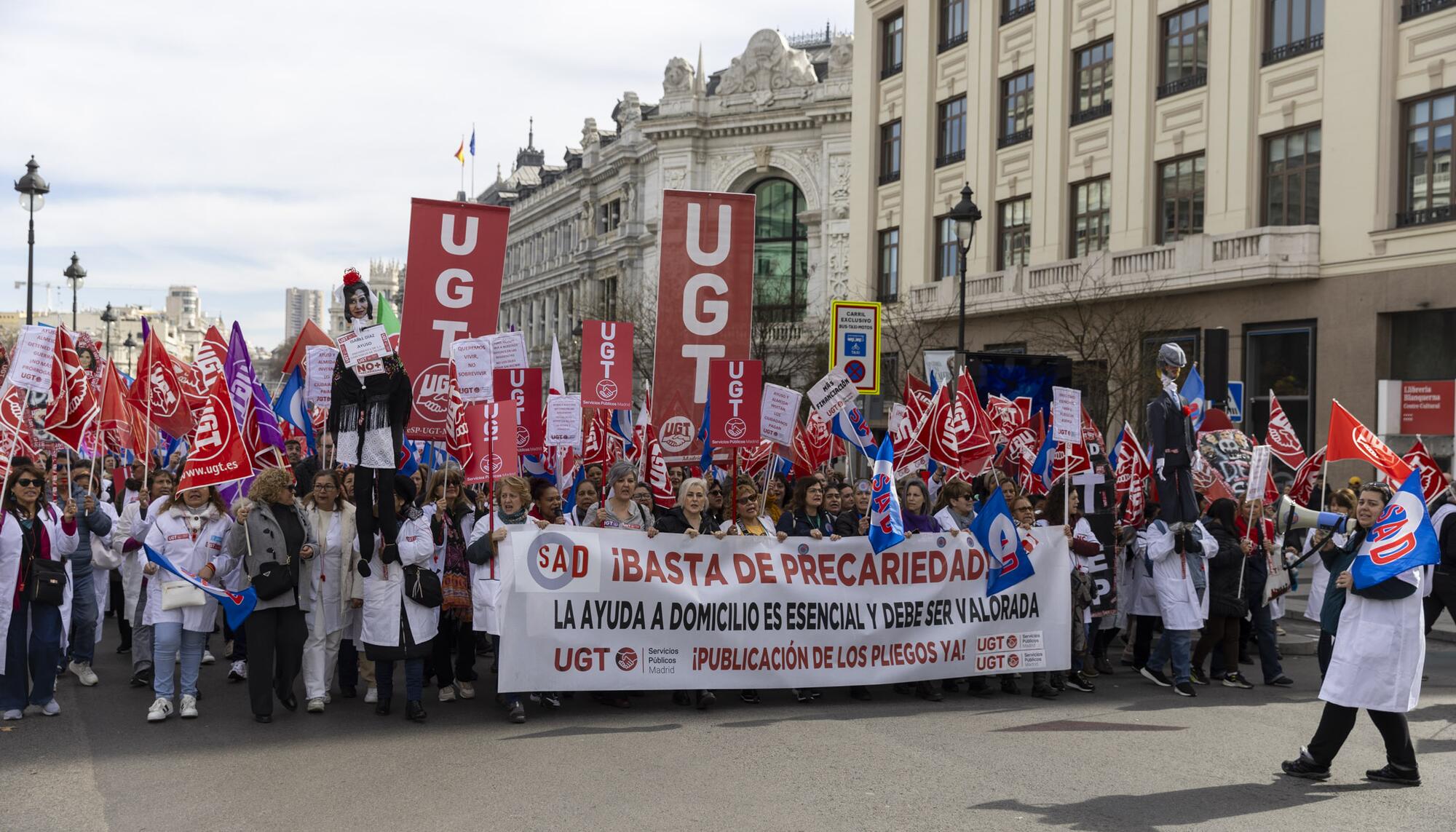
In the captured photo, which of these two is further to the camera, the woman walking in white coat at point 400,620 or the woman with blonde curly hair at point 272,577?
the woman walking in white coat at point 400,620

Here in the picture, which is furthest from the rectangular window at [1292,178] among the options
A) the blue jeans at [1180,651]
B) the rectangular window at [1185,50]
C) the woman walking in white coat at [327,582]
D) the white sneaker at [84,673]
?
the white sneaker at [84,673]

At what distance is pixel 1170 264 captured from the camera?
27484mm

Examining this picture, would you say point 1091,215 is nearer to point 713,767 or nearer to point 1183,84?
point 1183,84

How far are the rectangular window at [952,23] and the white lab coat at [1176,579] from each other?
1019 inches

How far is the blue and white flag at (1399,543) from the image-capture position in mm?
7723

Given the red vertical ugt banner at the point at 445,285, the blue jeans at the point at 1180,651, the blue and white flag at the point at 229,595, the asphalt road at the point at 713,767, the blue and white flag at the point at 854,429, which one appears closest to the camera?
the asphalt road at the point at 713,767

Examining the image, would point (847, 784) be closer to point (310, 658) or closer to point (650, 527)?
point (650, 527)

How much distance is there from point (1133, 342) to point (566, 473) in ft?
53.6

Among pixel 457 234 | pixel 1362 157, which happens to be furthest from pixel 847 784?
pixel 1362 157

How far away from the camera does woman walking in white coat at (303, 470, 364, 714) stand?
964 centimetres

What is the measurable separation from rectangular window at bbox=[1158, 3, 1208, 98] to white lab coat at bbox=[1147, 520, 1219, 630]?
61.1 feet

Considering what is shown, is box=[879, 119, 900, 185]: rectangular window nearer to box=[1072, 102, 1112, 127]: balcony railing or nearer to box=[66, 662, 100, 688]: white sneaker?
box=[1072, 102, 1112, 127]: balcony railing

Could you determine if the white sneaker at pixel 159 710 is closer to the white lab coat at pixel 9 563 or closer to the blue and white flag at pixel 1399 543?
the white lab coat at pixel 9 563

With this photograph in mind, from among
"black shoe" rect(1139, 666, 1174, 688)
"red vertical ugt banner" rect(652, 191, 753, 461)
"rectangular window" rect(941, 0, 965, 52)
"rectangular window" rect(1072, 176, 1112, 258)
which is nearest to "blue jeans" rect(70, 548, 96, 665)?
"red vertical ugt banner" rect(652, 191, 753, 461)
